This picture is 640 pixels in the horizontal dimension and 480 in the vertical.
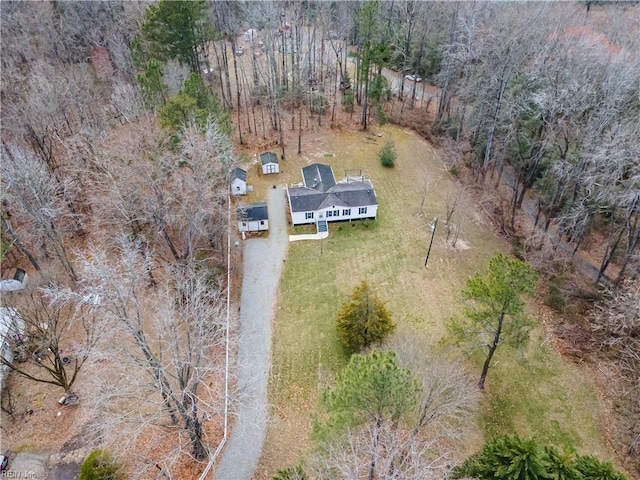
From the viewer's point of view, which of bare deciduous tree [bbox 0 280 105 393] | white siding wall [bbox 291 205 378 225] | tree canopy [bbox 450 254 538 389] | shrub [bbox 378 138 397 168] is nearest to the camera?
tree canopy [bbox 450 254 538 389]

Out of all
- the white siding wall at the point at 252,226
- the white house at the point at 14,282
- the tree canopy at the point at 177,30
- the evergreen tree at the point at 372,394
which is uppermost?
the tree canopy at the point at 177,30

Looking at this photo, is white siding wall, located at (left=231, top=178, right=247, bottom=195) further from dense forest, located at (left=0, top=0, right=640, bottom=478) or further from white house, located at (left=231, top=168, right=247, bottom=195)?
dense forest, located at (left=0, top=0, right=640, bottom=478)

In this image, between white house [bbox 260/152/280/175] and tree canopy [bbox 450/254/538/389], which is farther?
white house [bbox 260/152/280/175]

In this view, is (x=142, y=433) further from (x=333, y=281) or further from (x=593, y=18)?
(x=593, y=18)

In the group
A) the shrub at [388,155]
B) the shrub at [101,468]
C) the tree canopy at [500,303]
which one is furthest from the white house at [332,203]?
the shrub at [101,468]

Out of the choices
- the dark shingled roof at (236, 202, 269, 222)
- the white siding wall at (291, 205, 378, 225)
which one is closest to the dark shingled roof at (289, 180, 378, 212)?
the white siding wall at (291, 205, 378, 225)

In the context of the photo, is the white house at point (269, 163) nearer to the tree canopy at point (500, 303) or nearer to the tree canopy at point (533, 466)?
the tree canopy at point (500, 303)
